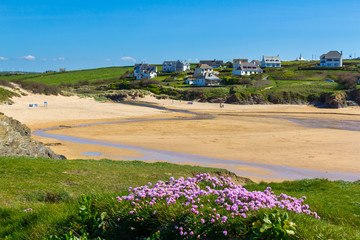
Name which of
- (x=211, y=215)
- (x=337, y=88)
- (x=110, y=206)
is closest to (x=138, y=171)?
(x=110, y=206)

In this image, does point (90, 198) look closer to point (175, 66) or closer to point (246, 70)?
point (246, 70)

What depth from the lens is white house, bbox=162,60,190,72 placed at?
495 feet

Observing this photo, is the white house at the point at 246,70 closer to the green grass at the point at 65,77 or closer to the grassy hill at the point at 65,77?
the green grass at the point at 65,77

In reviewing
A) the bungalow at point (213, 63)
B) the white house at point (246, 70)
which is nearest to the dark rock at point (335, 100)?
the white house at point (246, 70)

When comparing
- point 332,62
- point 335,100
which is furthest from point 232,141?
point 332,62

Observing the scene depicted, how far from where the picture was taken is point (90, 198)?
594 centimetres

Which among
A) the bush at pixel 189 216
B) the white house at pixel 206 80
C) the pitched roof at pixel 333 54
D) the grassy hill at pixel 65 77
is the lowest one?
the bush at pixel 189 216

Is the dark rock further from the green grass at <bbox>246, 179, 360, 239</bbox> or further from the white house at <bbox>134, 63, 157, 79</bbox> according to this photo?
the white house at <bbox>134, 63, 157, 79</bbox>

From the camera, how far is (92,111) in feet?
186

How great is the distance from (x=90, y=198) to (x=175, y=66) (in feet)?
492

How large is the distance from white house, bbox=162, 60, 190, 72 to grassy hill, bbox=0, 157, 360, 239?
137187 millimetres

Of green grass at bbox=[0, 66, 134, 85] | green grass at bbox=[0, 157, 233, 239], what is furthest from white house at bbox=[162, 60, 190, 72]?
green grass at bbox=[0, 157, 233, 239]

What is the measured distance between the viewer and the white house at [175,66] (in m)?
151

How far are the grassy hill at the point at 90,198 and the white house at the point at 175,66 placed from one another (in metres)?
137
